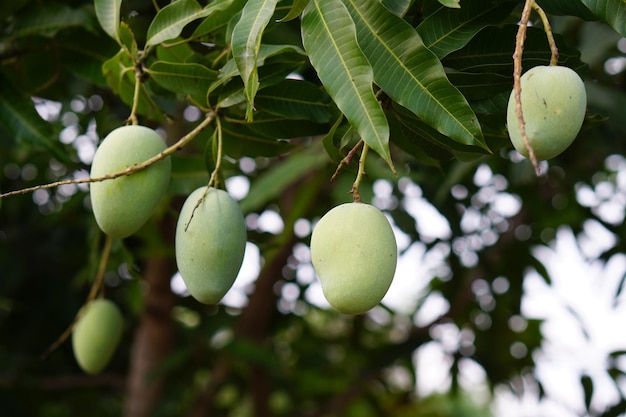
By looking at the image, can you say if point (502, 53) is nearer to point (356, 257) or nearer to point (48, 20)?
point (356, 257)

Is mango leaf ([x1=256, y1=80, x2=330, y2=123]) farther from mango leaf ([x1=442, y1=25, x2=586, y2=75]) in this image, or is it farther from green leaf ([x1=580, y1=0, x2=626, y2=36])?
green leaf ([x1=580, y1=0, x2=626, y2=36])

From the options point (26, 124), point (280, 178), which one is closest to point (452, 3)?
point (26, 124)

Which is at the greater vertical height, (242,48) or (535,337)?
(242,48)

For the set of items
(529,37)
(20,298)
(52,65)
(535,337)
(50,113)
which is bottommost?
(535,337)

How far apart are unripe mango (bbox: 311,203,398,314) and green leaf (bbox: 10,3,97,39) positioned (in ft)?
2.01

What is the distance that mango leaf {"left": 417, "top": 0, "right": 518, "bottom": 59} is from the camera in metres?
0.64

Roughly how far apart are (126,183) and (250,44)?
17 cm

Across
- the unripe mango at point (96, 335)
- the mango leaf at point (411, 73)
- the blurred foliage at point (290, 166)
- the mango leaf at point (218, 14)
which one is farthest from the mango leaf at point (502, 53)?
the unripe mango at point (96, 335)

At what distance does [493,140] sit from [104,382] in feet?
5.12

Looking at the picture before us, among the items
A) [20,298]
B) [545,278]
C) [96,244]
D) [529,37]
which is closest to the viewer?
[529,37]

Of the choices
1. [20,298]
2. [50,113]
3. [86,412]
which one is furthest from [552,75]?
[86,412]

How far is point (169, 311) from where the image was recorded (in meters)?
1.95

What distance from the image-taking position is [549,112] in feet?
1.78

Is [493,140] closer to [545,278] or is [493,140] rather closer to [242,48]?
[242,48]
